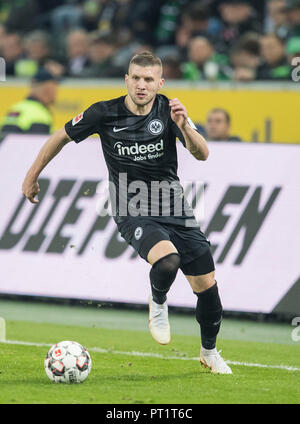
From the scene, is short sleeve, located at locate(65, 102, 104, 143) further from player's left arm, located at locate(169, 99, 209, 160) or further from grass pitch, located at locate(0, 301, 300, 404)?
grass pitch, located at locate(0, 301, 300, 404)

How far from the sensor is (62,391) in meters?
7.35

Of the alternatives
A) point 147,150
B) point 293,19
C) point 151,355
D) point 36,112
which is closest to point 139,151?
point 147,150

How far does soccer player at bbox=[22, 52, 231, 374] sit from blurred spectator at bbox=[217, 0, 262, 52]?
754 cm

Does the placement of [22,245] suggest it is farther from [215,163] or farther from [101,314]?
[215,163]

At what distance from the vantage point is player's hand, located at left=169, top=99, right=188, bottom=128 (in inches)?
292

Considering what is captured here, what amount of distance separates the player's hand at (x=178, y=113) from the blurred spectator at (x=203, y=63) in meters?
7.52

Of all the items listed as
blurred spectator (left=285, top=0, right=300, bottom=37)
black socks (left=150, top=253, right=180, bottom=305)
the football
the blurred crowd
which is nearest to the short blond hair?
black socks (left=150, top=253, right=180, bottom=305)

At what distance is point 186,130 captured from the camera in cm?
759

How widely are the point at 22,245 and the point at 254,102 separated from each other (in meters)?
4.23

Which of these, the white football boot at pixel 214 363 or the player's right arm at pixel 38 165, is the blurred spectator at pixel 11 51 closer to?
the player's right arm at pixel 38 165

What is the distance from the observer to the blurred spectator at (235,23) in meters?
15.5

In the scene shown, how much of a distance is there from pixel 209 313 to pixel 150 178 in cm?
118

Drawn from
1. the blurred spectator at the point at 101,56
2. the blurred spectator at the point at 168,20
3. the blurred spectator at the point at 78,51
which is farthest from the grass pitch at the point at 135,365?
the blurred spectator at the point at 168,20
